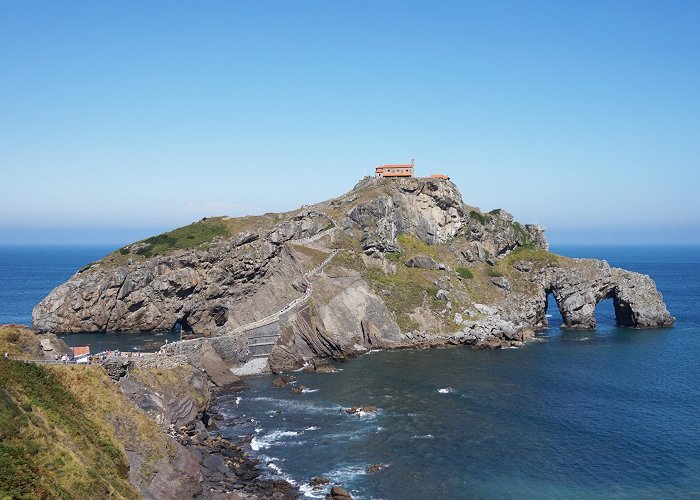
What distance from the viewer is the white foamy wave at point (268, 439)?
61281mm

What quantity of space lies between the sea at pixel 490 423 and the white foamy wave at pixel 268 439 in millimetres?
223

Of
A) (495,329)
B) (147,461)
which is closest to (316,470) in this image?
(147,461)

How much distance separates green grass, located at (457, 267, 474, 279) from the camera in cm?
12744

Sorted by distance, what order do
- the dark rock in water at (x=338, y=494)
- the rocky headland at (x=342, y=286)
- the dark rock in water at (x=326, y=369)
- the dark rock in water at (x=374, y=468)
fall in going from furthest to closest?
the rocky headland at (x=342, y=286)
the dark rock in water at (x=326, y=369)
the dark rock in water at (x=374, y=468)
the dark rock in water at (x=338, y=494)

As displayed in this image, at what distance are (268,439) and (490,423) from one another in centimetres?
2636

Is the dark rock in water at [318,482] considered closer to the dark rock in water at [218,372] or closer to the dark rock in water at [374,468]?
the dark rock in water at [374,468]

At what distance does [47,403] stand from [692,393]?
260 ft

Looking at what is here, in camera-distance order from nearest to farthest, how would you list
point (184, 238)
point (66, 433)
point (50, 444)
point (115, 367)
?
point (50, 444) → point (66, 433) → point (115, 367) → point (184, 238)

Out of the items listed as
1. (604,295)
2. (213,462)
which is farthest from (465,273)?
(213,462)

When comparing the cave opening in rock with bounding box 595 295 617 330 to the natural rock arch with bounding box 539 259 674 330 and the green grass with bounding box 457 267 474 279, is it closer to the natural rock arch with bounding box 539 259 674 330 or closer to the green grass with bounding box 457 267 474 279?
the natural rock arch with bounding box 539 259 674 330

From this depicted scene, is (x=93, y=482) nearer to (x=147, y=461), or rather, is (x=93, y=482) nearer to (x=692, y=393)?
(x=147, y=461)

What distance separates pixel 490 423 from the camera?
67562 millimetres

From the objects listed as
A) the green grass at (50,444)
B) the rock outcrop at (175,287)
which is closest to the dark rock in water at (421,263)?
the rock outcrop at (175,287)

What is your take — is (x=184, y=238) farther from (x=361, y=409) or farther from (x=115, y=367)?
(x=115, y=367)
